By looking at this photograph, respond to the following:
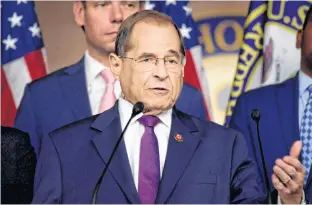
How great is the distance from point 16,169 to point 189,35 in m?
1.11

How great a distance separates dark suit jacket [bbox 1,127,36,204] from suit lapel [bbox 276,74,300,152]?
113 centimetres

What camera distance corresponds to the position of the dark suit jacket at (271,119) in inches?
129

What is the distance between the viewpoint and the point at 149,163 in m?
2.53

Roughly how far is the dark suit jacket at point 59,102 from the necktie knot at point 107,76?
0.33 feet

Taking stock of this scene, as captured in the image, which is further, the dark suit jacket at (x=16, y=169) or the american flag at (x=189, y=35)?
the american flag at (x=189, y=35)

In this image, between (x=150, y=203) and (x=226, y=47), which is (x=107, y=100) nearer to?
(x=226, y=47)

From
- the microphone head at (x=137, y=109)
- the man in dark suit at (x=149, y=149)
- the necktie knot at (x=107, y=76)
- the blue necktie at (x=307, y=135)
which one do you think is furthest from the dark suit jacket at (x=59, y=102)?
the microphone head at (x=137, y=109)

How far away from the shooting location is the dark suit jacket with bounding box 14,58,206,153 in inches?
135

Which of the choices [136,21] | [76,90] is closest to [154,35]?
[136,21]

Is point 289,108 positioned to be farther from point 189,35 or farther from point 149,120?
point 149,120

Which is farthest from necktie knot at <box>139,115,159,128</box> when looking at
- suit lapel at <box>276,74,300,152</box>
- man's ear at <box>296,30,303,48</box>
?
man's ear at <box>296,30,303,48</box>

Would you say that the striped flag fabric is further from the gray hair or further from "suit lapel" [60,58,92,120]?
the gray hair

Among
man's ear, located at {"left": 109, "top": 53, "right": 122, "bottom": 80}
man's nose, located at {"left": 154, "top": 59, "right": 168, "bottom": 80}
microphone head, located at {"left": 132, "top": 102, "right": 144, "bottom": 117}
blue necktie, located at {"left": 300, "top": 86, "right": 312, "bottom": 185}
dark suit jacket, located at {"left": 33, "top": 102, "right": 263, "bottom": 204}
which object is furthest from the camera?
blue necktie, located at {"left": 300, "top": 86, "right": 312, "bottom": 185}

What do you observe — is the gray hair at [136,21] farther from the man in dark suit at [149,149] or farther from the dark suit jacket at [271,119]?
the dark suit jacket at [271,119]
